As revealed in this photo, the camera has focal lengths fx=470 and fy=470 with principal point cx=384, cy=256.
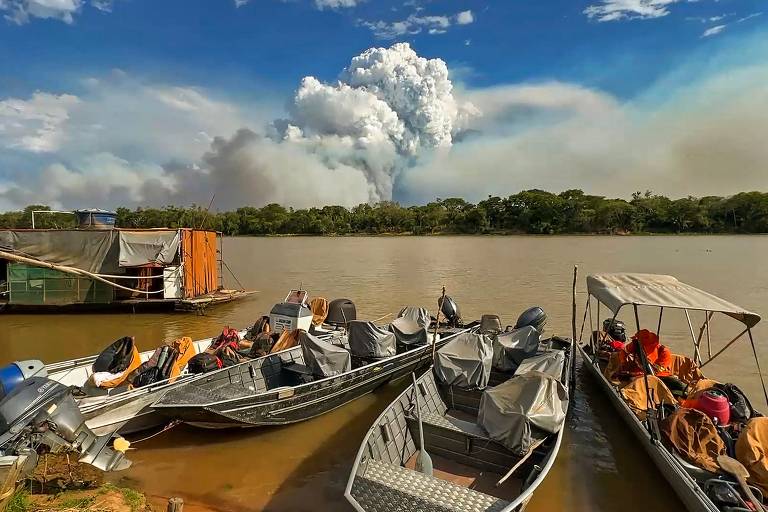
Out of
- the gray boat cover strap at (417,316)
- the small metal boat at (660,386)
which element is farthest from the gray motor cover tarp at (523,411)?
the gray boat cover strap at (417,316)

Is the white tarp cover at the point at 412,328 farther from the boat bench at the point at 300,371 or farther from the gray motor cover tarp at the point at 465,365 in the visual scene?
the gray motor cover tarp at the point at 465,365

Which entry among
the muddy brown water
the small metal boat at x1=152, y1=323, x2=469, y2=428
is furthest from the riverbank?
the small metal boat at x1=152, y1=323, x2=469, y2=428

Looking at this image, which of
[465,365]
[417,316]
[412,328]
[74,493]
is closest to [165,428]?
[74,493]

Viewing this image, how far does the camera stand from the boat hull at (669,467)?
5.71 meters

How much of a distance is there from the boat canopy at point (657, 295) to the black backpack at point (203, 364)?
773cm

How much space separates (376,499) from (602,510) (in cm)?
381

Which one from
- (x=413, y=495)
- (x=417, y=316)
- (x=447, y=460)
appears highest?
(x=417, y=316)

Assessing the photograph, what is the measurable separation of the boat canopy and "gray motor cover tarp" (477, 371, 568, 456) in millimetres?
2913

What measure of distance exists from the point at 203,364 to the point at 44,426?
10.9 feet

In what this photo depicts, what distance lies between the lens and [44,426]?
241 inches

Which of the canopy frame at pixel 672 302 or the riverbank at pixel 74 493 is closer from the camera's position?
the riverbank at pixel 74 493

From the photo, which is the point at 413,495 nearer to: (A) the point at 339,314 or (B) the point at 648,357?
(B) the point at 648,357

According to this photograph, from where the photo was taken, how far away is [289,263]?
41.6 m

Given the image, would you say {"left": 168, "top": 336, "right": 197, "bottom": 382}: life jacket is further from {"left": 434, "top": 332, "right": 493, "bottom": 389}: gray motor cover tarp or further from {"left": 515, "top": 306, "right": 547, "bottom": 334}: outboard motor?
{"left": 515, "top": 306, "right": 547, "bottom": 334}: outboard motor
